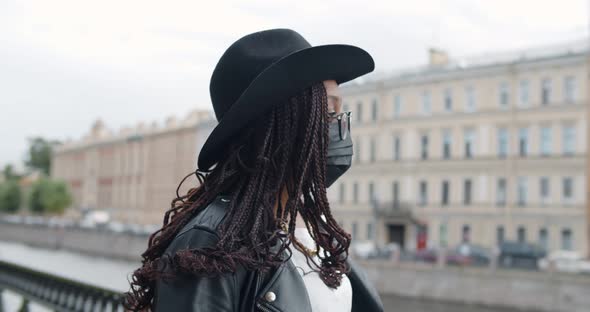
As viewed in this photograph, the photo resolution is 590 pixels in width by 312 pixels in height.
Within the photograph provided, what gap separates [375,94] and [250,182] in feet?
151

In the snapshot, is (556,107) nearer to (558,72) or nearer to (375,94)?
(558,72)

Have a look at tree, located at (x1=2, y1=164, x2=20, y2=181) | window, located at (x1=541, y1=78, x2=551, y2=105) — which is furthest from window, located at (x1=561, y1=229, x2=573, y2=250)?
tree, located at (x1=2, y1=164, x2=20, y2=181)

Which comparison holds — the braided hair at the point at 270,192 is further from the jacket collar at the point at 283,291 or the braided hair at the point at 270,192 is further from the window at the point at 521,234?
the window at the point at 521,234

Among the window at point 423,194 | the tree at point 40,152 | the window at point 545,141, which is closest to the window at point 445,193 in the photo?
the window at point 423,194

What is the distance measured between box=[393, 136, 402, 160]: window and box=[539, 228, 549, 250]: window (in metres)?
10.1

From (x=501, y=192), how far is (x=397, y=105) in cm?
829

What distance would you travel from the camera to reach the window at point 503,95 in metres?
41.6

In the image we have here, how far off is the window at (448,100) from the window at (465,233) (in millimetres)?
6320

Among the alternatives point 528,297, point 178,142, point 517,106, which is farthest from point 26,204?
point 528,297

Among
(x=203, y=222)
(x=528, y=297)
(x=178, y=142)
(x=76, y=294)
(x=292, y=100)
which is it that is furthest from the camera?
(x=178, y=142)

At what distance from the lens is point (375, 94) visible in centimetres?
4766

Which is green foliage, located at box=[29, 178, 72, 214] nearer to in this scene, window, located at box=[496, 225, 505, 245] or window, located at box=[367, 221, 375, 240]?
window, located at box=[367, 221, 375, 240]

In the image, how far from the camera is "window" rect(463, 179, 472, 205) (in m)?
42.8

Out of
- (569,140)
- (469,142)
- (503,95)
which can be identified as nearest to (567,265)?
(569,140)
